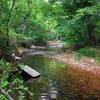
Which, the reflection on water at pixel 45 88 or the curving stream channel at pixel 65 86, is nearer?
the reflection on water at pixel 45 88

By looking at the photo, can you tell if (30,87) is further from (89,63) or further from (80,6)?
(80,6)

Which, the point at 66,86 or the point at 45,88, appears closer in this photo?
the point at 45,88

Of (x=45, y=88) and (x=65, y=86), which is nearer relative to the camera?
(x=45, y=88)

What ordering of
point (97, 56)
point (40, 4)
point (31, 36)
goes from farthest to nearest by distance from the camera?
point (31, 36) < point (40, 4) < point (97, 56)

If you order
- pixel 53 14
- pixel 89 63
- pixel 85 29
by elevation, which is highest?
pixel 53 14

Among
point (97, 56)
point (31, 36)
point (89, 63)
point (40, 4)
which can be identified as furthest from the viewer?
point (31, 36)

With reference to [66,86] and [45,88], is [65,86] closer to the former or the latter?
[66,86]


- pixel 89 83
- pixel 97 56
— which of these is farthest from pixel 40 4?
pixel 89 83

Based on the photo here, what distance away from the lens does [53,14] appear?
95.1 feet

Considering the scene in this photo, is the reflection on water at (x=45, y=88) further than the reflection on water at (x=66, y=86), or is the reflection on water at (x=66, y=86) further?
the reflection on water at (x=66, y=86)

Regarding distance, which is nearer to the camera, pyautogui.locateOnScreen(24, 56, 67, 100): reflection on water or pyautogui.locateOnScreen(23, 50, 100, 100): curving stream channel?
pyautogui.locateOnScreen(24, 56, 67, 100): reflection on water

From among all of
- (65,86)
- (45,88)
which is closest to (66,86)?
(65,86)

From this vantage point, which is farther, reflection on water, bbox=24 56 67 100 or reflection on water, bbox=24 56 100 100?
reflection on water, bbox=24 56 100 100

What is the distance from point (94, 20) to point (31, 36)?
597 inches
